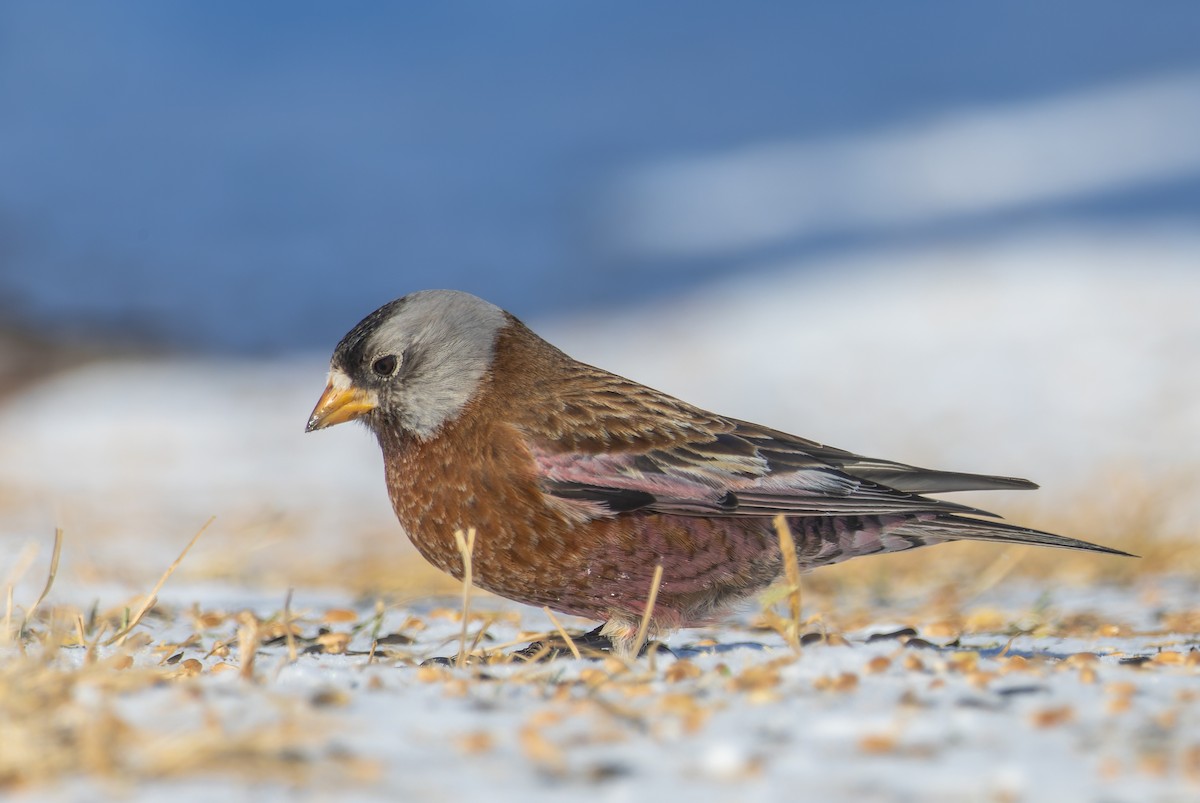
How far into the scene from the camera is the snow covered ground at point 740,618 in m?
2.16

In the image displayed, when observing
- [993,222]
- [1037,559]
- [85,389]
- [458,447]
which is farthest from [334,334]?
[458,447]

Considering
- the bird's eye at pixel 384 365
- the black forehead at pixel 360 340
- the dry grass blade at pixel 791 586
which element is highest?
the black forehead at pixel 360 340

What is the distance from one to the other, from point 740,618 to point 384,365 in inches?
67.2

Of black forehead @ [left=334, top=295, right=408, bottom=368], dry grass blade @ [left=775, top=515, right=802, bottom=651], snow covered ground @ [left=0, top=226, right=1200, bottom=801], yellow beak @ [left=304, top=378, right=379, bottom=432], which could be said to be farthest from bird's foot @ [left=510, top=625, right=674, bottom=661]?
black forehead @ [left=334, top=295, right=408, bottom=368]

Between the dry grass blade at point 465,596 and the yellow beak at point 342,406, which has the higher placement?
the yellow beak at point 342,406

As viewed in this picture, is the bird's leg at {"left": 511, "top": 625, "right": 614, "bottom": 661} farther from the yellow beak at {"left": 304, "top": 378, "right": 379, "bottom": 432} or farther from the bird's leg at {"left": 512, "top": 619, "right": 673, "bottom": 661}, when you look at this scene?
the yellow beak at {"left": 304, "top": 378, "right": 379, "bottom": 432}

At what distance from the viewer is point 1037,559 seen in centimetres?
676

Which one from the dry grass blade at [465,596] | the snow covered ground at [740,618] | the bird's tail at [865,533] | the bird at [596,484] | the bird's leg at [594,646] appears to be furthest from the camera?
the bird's tail at [865,533]

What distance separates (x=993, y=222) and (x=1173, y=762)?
17.6 meters

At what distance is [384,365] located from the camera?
160 inches

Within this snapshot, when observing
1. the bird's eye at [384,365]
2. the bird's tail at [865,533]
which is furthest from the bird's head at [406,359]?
the bird's tail at [865,533]

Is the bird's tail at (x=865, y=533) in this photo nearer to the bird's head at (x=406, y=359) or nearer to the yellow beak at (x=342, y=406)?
the bird's head at (x=406, y=359)

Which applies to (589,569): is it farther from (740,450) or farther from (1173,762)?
(1173,762)

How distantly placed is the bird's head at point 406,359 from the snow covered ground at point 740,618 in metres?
0.66
